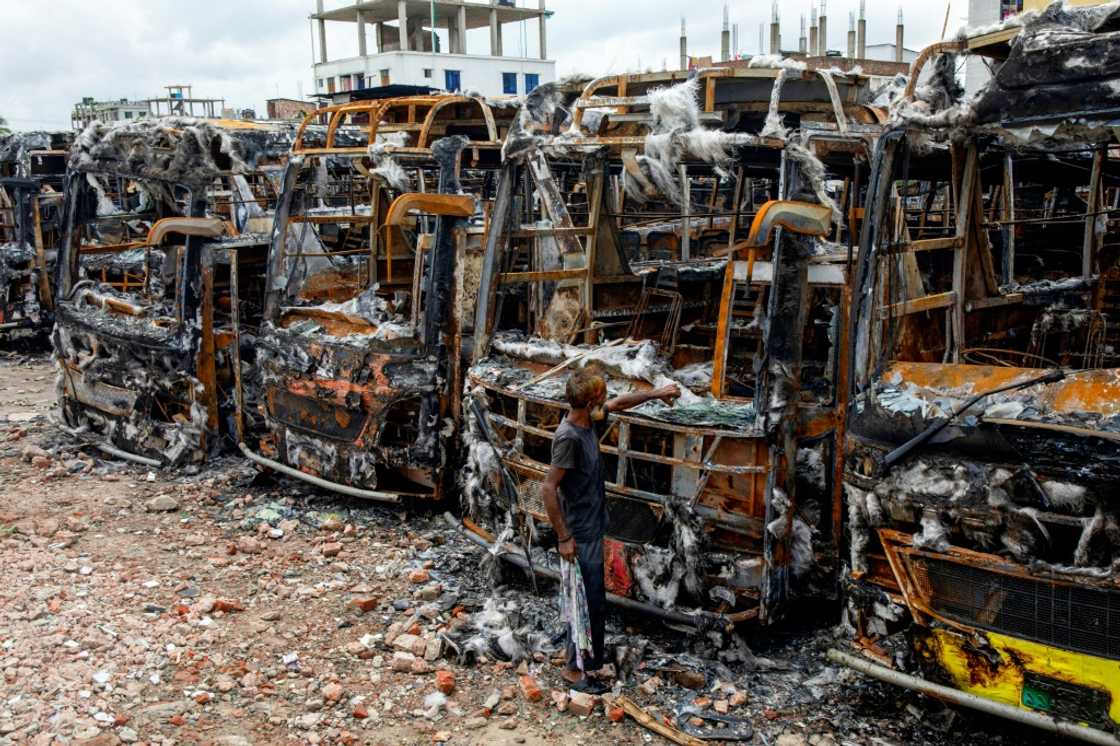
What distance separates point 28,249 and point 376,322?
7.99 metres

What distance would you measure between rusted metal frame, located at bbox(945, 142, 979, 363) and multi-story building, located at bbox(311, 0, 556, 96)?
37014 mm

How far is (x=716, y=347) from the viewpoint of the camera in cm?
474

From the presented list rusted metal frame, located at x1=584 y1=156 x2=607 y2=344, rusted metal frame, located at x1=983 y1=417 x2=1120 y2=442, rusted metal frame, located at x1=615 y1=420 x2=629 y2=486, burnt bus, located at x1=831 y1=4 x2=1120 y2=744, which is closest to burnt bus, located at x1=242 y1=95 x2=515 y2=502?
rusted metal frame, located at x1=584 y1=156 x2=607 y2=344

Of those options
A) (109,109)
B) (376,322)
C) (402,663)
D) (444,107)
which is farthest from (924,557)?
(109,109)

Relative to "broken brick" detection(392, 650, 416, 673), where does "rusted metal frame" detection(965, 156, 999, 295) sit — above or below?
above

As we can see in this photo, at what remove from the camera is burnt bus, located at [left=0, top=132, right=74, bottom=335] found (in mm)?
12250

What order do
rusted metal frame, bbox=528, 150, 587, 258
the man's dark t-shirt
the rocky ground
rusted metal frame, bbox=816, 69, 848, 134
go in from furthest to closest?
rusted metal frame, bbox=528, 150, 587, 258, rusted metal frame, bbox=816, 69, 848, 134, the man's dark t-shirt, the rocky ground

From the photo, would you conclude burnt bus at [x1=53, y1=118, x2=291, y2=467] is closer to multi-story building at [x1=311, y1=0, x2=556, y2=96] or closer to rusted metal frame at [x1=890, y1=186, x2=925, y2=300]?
rusted metal frame at [x1=890, y1=186, x2=925, y2=300]

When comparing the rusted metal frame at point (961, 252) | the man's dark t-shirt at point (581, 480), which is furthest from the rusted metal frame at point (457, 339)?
the rusted metal frame at point (961, 252)

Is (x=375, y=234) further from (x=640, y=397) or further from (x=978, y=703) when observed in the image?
(x=978, y=703)

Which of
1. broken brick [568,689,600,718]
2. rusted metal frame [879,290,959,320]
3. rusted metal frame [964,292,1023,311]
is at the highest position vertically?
rusted metal frame [879,290,959,320]

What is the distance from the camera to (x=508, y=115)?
841cm

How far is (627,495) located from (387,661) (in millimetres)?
1397

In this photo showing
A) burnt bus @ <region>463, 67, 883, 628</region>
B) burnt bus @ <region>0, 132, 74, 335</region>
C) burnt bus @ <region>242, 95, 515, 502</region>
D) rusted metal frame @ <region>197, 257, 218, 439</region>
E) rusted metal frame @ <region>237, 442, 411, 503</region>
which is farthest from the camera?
burnt bus @ <region>0, 132, 74, 335</region>
